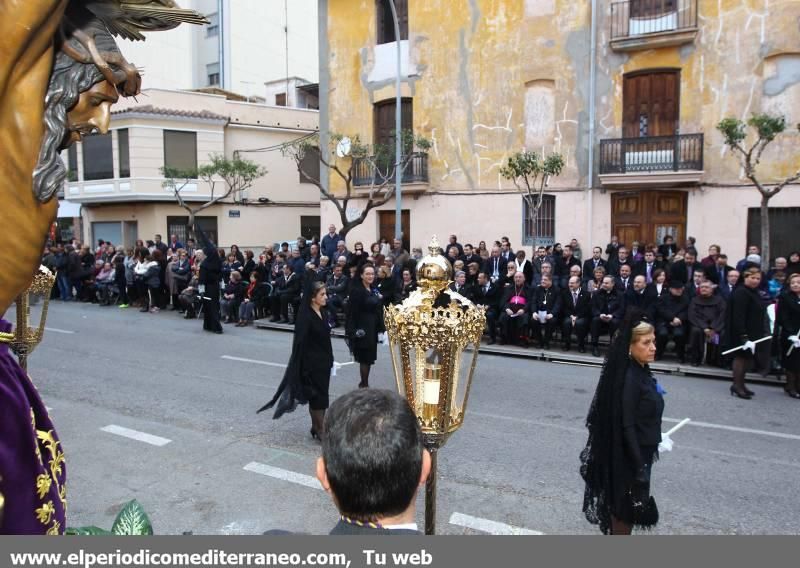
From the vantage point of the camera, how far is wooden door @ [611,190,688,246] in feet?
59.1

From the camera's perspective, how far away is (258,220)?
95.2ft

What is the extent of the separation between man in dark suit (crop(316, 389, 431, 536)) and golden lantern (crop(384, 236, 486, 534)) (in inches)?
38.9

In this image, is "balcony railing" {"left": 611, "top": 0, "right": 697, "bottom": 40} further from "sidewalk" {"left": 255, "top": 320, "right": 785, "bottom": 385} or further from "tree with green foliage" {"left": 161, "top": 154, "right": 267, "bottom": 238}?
"tree with green foliage" {"left": 161, "top": 154, "right": 267, "bottom": 238}

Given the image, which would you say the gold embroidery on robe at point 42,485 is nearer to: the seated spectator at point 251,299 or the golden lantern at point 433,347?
the golden lantern at point 433,347

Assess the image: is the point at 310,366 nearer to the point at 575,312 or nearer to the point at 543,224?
the point at 575,312

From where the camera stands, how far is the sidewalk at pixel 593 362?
33.9 feet

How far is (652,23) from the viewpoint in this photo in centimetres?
1778

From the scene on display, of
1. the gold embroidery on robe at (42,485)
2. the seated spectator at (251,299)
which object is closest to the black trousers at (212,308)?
the seated spectator at (251,299)

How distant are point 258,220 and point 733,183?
1917cm

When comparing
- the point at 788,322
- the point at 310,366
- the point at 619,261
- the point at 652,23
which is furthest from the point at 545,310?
the point at 652,23

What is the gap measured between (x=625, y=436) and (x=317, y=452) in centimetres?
353

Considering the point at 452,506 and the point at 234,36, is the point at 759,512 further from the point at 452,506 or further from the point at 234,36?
the point at 234,36

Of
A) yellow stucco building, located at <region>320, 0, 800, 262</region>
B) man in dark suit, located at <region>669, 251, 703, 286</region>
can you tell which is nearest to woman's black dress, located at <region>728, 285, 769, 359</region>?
man in dark suit, located at <region>669, 251, 703, 286</region>

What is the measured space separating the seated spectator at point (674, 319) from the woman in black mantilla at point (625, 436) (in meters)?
7.55
